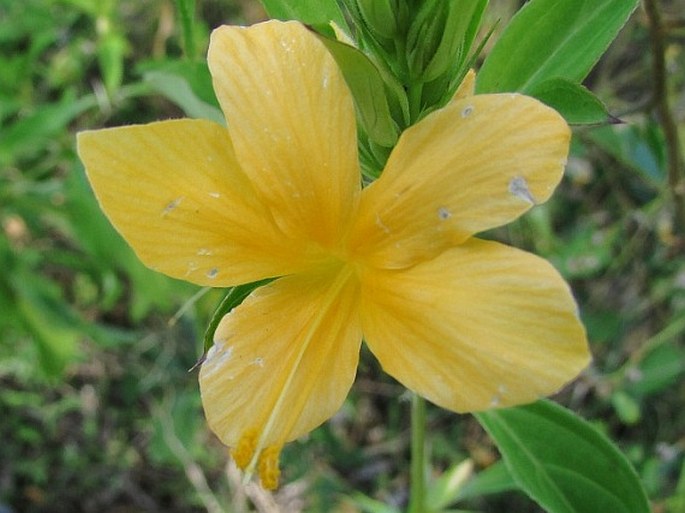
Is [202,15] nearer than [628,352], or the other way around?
[628,352]

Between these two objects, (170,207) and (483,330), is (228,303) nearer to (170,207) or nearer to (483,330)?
(170,207)

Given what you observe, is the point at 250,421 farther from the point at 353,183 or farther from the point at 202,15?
the point at 202,15

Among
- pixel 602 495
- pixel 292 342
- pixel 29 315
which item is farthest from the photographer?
pixel 29 315

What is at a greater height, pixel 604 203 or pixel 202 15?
pixel 202 15

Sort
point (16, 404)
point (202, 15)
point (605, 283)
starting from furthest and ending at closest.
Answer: point (202, 15), point (16, 404), point (605, 283)

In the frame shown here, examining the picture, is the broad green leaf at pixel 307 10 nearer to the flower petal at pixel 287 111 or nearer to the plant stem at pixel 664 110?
the flower petal at pixel 287 111

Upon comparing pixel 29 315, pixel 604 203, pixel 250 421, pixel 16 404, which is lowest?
pixel 16 404

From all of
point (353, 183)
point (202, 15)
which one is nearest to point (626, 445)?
point (353, 183)

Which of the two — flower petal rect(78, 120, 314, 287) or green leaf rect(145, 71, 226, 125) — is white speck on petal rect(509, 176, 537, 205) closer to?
flower petal rect(78, 120, 314, 287)
